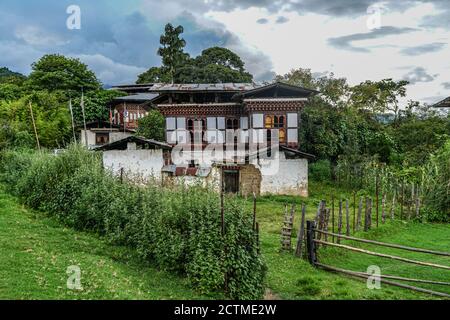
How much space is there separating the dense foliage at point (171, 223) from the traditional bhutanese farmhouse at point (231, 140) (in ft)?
28.6

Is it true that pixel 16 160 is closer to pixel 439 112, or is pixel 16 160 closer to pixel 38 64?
pixel 38 64

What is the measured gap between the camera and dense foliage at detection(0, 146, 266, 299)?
934 cm

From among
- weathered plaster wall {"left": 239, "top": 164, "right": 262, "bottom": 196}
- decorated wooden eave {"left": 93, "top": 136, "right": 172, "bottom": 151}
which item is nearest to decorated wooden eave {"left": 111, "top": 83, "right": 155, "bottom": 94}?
decorated wooden eave {"left": 93, "top": 136, "right": 172, "bottom": 151}

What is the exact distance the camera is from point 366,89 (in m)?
38.8

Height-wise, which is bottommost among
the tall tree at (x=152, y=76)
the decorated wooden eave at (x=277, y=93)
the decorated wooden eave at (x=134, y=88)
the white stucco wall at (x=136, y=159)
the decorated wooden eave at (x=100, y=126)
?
the white stucco wall at (x=136, y=159)

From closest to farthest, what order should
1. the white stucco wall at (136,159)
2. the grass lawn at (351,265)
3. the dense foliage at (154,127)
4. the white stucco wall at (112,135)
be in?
the grass lawn at (351,265), the white stucco wall at (136,159), the dense foliage at (154,127), the white stucco wall at (112,135)

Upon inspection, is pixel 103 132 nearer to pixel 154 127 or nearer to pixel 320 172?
pixel 154 127

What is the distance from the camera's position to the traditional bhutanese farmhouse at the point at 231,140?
2636cm

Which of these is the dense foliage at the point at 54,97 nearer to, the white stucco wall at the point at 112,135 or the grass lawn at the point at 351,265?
the white stucco wall at the point at 112,135

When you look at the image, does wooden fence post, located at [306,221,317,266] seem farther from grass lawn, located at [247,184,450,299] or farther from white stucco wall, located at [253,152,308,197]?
white stucco wall, located at [253,152,308,197]

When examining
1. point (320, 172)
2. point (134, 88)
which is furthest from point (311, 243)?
point (134, 88)

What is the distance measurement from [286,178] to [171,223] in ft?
55.4

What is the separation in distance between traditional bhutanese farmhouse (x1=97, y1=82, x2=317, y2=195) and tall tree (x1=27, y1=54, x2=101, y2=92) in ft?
67.1

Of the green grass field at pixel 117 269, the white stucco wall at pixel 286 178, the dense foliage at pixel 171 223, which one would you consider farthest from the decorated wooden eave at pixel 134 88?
the green grass field at pixel 117 269
